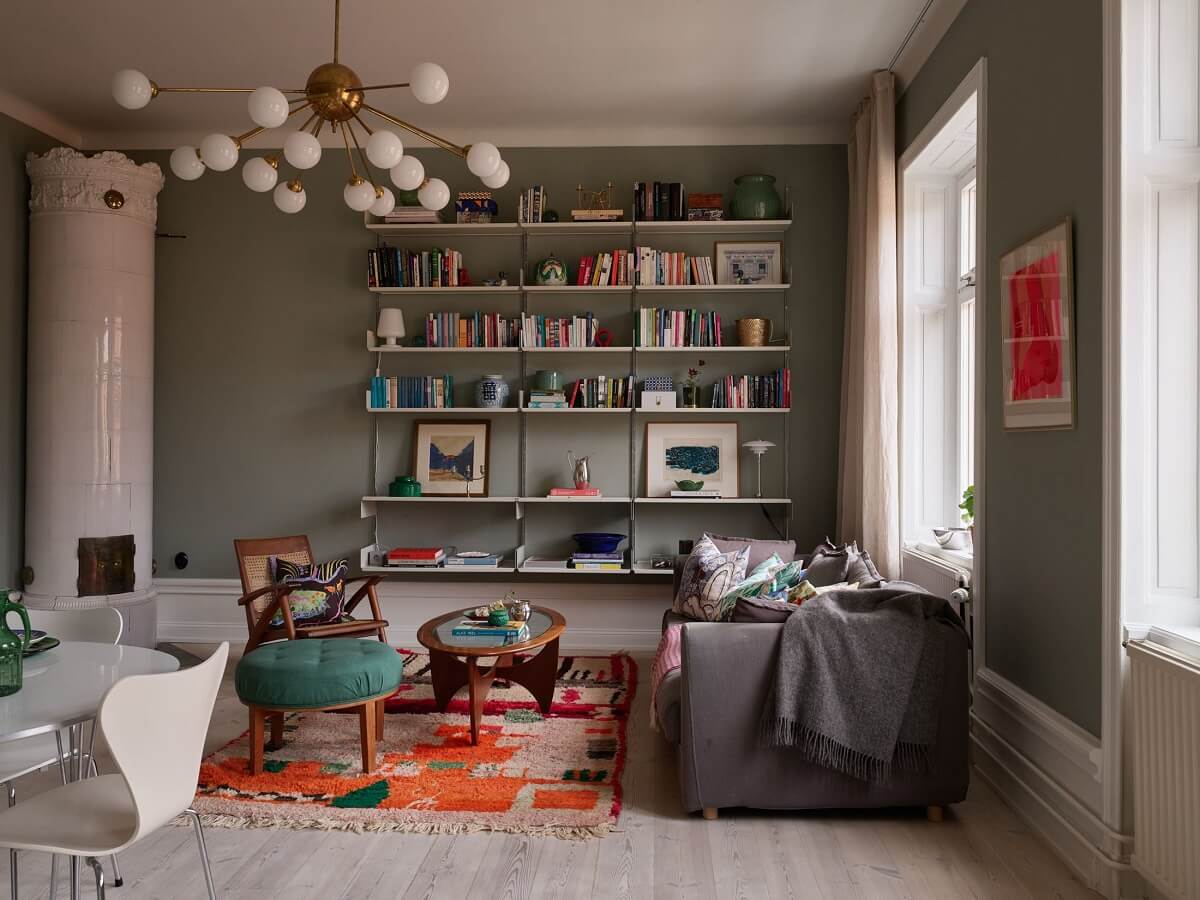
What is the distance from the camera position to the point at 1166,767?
88.1 inches

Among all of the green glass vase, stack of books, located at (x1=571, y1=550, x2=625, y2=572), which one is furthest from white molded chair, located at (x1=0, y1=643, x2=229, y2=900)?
stack of books, located at (x1=571, y1=550, x2=625, y2=572)

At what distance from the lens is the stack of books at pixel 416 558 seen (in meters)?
5.37

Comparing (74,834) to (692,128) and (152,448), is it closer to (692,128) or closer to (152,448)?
(152,448)

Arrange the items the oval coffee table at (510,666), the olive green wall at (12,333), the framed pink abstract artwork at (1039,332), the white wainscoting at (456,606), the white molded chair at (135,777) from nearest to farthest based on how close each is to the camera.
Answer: the white molded chair at (135,777), the framed pink abstract artwork at (1039,332), the oval coffee table at (510,666), the olive green wall at (12,333), the white wainscoting at (456,606)

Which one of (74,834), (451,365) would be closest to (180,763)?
(74,834)

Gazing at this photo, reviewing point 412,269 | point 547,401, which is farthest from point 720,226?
point 412,269

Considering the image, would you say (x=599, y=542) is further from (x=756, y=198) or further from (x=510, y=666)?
(x=756, y=198)

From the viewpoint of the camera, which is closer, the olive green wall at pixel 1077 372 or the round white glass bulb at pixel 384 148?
the olive green wall at pixel 1077 372

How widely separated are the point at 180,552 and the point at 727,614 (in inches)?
152

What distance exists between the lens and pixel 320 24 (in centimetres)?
419

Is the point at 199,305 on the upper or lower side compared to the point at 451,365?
upper

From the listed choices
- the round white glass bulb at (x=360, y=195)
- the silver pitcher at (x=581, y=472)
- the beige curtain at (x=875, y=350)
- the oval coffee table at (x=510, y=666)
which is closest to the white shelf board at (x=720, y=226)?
the beige curtain at (x=875, y=350)

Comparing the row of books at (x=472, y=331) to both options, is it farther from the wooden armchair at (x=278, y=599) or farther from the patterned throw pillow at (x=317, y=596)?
the patterned throw pillow at (x=317, y=596)

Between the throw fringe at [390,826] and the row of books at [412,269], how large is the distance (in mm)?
3351
